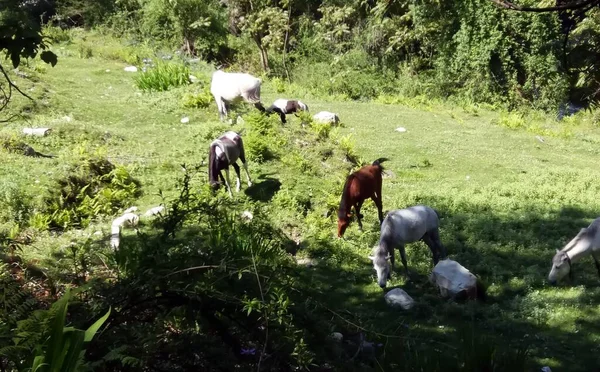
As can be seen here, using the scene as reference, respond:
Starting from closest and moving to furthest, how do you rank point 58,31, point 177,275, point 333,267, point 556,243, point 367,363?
point 177,275 < point 367,363 < point 333,267 < point 556,243 < point 58,31

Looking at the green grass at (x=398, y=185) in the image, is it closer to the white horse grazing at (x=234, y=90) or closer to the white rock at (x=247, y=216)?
the white horse grazing at (x=234, y=90)

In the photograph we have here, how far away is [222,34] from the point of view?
80.0 feet

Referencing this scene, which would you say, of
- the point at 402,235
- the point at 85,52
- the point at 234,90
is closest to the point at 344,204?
the point at 402,235

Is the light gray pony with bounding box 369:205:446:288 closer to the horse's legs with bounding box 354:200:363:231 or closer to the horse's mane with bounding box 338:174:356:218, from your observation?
the horse's mane with bounding box 338:174:356:218

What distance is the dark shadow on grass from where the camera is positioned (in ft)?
33.3

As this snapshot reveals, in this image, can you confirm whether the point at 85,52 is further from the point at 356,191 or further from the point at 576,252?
the point at 576,252

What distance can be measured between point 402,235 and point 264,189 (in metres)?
3.23

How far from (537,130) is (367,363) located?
15.1 m

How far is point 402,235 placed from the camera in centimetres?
787

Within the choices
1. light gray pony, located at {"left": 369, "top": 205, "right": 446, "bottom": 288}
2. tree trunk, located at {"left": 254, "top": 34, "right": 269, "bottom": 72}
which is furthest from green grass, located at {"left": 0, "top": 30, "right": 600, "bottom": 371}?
tree trunk, located at {"left": 254, "top": 34, "right": 269, "bottom": 72}

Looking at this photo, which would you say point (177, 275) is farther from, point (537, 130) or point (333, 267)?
→ point (537, 130)

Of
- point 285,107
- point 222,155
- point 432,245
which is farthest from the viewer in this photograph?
point 285,107

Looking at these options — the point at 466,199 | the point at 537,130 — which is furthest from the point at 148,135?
the point at 537,130

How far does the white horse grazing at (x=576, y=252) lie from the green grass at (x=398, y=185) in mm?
198
